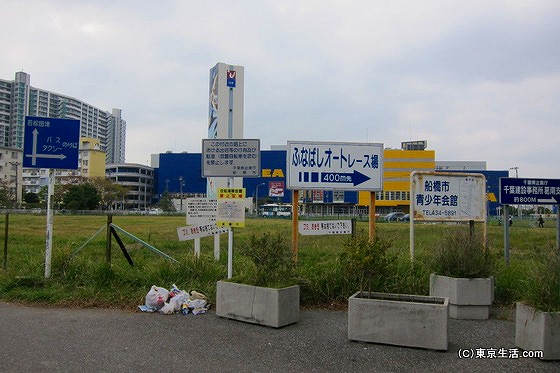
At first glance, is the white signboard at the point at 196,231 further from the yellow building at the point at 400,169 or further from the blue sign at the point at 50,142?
the yellow building at the point at 400,169

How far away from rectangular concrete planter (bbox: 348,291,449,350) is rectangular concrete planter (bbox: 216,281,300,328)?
3.04 feet

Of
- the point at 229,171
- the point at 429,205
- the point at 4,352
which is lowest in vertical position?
the point at 4,352

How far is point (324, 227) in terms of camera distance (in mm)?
8227

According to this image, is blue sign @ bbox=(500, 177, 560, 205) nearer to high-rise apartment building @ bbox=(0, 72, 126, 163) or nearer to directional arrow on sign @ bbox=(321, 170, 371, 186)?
directional arrow on sign @ bbox=(321, 170, 371, 186)

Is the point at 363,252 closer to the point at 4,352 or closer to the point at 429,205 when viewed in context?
the point at 429,205

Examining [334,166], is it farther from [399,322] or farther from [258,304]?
[399,322]

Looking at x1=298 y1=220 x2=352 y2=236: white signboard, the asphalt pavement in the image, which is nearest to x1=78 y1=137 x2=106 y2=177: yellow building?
x1=298 y1=220 x2=352 y2=236: white signboard

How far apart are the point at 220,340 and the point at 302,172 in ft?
12.6

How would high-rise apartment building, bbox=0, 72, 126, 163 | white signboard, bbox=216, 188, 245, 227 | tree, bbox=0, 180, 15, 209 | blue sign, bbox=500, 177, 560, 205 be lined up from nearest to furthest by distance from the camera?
white signboard, bbox=216, 188, 245, 227, blue sign, bbox=500, 177, 560, 205, tree, bbox=0, 180, 15, 209, high-rise apartment building, bbox=0, 72, 126, 163

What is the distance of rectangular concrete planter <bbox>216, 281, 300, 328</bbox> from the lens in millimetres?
5738

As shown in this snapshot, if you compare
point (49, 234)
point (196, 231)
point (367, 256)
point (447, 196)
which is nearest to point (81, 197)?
point (49, 234)

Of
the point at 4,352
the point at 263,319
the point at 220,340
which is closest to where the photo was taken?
the point at 4,352

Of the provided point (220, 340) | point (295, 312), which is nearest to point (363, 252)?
point (295, 312)

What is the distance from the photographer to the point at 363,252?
220 inches
